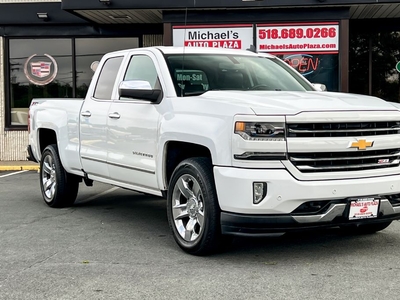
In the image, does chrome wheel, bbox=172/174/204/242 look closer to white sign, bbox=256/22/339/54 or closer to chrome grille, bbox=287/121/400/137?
chrome grille, bbox=287/121/400/137

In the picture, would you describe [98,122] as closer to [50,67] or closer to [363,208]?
[363,208]

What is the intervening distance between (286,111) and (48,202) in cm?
455

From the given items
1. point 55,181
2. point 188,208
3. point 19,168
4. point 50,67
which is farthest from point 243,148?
point 50,67

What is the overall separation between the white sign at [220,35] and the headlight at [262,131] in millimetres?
8919

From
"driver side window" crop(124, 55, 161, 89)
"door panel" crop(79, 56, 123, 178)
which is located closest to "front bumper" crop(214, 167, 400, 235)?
"driver side window" crop(124, 55, 161, 89)

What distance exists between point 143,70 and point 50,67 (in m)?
9.63

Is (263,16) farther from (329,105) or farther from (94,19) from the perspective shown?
(329,105)

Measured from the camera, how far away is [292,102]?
5.15m

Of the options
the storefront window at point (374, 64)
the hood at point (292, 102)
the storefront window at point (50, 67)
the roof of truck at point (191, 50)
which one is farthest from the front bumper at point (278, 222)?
the storefront window at point (50, 67)

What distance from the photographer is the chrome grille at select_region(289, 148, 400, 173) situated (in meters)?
4.91

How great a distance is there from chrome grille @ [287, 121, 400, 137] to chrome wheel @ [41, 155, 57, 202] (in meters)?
4.28

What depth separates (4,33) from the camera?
15.3 m

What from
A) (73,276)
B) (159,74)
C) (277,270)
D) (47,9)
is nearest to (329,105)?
(277,270)

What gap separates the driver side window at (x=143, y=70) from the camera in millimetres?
6326
